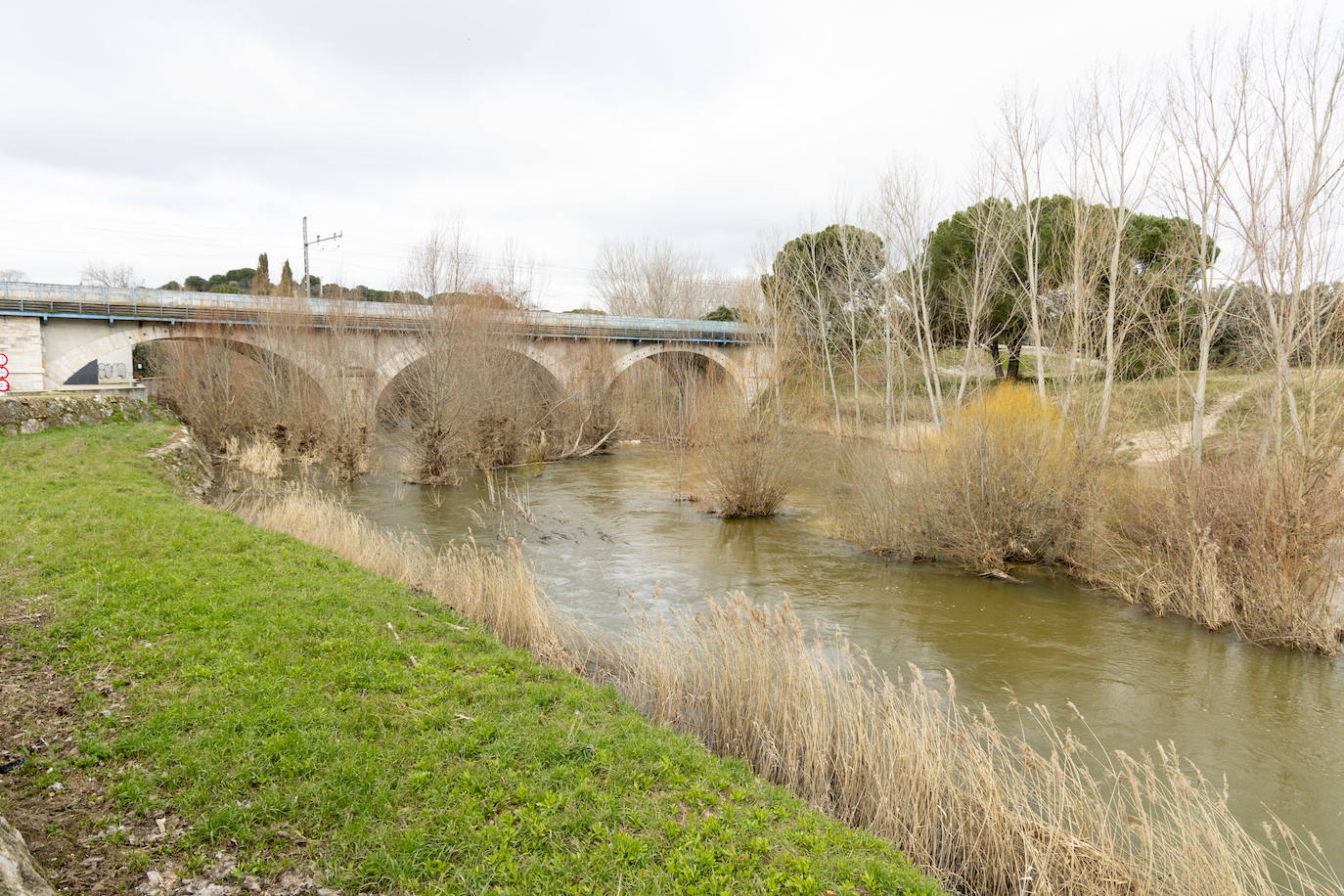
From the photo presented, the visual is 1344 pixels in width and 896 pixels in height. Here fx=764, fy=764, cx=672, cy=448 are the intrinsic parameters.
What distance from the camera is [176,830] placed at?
146 inches

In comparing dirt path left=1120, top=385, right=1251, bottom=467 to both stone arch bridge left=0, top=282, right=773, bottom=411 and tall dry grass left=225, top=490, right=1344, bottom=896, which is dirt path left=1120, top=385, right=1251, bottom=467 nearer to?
tall dry grass left=225, top=490, right=1344, bottom=896

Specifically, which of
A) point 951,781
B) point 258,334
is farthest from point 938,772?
point 258,334

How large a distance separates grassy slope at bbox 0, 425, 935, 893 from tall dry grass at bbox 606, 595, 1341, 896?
0.63m

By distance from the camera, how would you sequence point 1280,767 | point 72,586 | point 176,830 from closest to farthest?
1. point 176,830
2. point 1280,767
3. point 72,586

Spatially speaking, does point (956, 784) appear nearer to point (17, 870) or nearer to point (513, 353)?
point (17, 870)

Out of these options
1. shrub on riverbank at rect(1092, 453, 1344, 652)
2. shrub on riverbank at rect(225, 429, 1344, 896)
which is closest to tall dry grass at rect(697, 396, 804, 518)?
shrub on riverbank at rect(1092, 453, 1344, 652)

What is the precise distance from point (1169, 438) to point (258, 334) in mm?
24422

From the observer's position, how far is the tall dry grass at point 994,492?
11.5 m

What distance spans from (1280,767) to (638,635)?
5.42m

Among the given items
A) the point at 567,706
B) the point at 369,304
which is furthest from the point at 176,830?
the point at 369,304

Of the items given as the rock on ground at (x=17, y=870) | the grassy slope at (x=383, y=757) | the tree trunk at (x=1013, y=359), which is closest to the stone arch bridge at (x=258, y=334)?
the tree trunk at (x=1013, y=359)

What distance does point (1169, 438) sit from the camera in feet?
33.7

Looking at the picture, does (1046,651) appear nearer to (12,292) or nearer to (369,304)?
(369,304)

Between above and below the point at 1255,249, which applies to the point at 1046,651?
below
